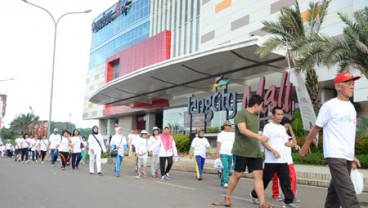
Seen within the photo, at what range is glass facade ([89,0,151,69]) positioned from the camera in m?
49.9

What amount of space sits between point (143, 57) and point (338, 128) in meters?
41.4

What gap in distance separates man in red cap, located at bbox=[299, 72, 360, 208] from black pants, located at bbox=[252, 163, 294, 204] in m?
1.99

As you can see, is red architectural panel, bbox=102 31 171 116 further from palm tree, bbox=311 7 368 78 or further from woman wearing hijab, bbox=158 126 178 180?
woman wearing hijab, bbox=158 126 178 180

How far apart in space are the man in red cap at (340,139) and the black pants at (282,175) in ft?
6.52

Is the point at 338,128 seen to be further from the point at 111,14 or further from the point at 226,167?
the point at 111,14

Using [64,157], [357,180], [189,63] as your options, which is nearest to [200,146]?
[64,157]

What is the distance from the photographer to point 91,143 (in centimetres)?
1478

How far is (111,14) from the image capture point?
194ft

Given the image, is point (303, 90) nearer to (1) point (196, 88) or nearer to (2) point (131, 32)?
(1) point (196, 88)

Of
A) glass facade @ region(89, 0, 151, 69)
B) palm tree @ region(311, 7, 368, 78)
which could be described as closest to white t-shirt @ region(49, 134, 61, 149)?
palm tree @ region(311, 7, 368, 78)

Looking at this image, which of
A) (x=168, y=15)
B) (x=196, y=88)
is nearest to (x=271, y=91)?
(x=196, y=88)

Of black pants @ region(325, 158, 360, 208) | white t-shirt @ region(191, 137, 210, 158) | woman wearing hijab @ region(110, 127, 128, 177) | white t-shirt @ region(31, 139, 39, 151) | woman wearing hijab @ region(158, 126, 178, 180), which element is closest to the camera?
black pants @ region(325, 158, 360, 208)

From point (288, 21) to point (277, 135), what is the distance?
520 inches

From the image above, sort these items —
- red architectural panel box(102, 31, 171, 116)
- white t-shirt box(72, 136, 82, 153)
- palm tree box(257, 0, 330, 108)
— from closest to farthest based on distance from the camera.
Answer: white t-shirt box(72, 136, 82, 153)
palm tree box(257, 0, 330, 108)
red architectural panel box(102, 31, 171, 116)
